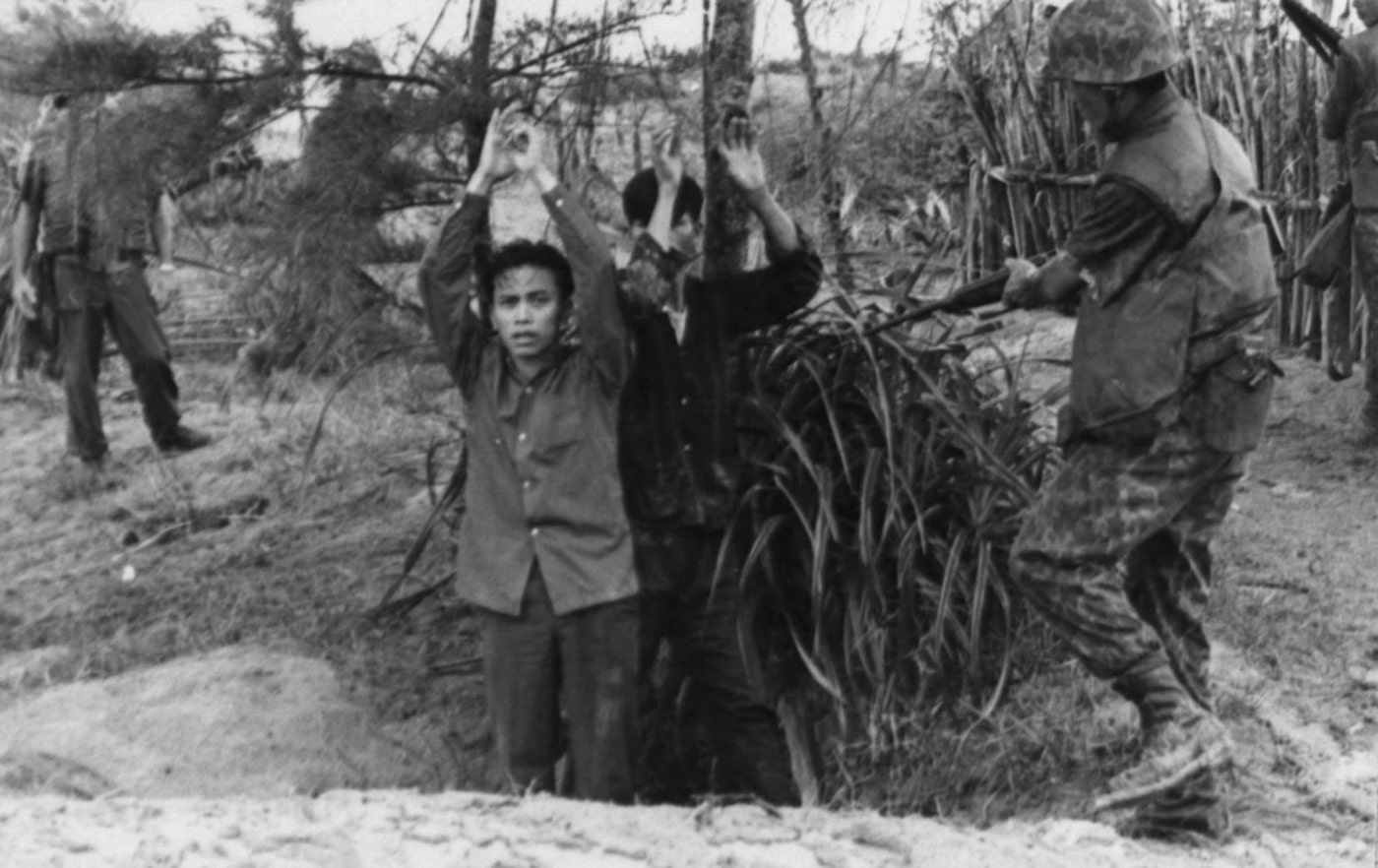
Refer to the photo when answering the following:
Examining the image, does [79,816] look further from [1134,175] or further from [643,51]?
[643,51]

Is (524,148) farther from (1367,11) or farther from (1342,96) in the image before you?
(1367,11)

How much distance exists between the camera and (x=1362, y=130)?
29.2 feet

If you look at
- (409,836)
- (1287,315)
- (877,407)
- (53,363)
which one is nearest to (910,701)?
(877,407)

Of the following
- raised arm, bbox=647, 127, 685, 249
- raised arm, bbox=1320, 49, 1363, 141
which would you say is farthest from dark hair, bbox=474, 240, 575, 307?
raised arm, bbox=1320, 49, 1363, 141

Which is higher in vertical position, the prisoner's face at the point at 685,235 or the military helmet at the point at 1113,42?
the military helmet at the point at 1113,42

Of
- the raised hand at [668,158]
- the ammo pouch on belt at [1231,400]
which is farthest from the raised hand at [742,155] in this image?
the ammo pouch on belt at [1231,400]

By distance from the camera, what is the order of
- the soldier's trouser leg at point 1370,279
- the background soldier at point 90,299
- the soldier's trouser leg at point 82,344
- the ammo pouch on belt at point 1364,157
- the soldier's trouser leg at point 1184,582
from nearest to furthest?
the soldier's trouser leg at point 1184,582
the ammo pouch on belt at point 1364,157
the soldier's trouser leg at point 1370,279
the background soldier at point 90,299
the soldier's trouser leg at point 82,344

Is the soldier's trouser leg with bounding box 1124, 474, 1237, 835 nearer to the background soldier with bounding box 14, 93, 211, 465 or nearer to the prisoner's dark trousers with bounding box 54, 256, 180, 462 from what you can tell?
the background soldier with bounding box 14, 93, 211, 465

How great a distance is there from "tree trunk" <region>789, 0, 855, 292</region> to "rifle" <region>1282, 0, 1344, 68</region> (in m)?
Answer: 2.04

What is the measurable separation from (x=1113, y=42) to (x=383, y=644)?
338 centimetres

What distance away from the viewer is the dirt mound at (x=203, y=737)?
6.18 m

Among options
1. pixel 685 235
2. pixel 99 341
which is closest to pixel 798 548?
pixel 685 235

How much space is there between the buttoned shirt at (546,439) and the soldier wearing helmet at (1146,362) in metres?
1.08

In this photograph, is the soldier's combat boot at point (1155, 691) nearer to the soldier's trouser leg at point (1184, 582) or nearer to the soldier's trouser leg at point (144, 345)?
the soldier's trouser leg at point (1184, 582)
